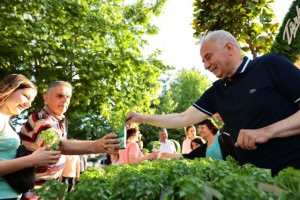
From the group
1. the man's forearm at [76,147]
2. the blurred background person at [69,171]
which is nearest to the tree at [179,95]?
the blurred background person at [69,171]

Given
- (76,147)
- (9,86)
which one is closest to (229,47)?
(76,147)

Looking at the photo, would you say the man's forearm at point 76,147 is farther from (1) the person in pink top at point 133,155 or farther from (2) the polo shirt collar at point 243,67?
(1) the person in pink top at point 133,155

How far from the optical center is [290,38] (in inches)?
207

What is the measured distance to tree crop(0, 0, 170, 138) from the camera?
35.1ft

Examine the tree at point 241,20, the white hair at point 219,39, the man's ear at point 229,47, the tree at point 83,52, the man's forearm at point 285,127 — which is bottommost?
the man's forearm at point 285,127

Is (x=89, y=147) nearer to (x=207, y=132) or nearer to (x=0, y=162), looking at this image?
(x=0, y=162)

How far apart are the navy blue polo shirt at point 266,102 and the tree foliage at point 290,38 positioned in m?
2.71

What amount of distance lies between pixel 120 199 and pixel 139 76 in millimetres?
12779

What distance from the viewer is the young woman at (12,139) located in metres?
2.25

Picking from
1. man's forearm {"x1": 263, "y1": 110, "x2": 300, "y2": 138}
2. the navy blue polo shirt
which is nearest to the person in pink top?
the navy blue polo shirt

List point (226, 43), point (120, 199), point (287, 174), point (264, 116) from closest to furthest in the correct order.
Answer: point (287, 174) < point (120, 199) < point (264, 116) < point (226, 43)

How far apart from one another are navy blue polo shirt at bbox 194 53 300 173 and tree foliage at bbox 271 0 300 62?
2712mm

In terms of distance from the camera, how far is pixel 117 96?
13578mm

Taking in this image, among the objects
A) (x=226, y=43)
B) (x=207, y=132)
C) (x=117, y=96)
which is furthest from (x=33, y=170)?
(x=117, y=96)
